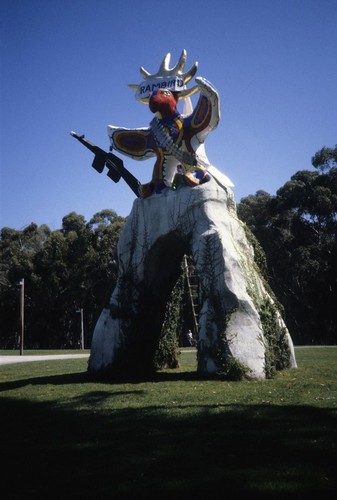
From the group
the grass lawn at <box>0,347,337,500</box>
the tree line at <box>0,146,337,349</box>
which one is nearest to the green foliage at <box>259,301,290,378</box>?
the grass lawn at <box>0,347,337,500</box>

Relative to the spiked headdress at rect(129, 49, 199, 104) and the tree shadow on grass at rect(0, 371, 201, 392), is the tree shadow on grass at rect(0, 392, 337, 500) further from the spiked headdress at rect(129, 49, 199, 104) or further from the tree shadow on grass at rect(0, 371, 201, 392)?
the spiked headdress at rect(129, 49, 199, 104)

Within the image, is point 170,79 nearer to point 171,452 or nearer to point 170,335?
A: point 170,335

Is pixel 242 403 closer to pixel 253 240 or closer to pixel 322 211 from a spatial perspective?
pixel 253 240

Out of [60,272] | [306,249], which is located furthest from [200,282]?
[60,272]

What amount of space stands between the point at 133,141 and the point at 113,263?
1989 centimetres

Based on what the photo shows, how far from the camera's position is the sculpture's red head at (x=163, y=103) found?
1103cm

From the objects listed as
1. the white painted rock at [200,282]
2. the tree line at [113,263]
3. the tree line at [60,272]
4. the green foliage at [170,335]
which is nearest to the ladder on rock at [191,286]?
the green foliage at [170,335]

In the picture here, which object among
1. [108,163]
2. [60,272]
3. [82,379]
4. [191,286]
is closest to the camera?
[82,379]

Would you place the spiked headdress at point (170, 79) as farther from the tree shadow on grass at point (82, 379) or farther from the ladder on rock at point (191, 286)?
the tree shadow on grass at point (82, 379)

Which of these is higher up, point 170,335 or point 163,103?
point 163,103

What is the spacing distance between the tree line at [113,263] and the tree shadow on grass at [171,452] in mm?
24142

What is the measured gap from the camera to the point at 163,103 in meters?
11.0

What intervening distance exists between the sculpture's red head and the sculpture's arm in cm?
103

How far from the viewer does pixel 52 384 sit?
9.26 metres
